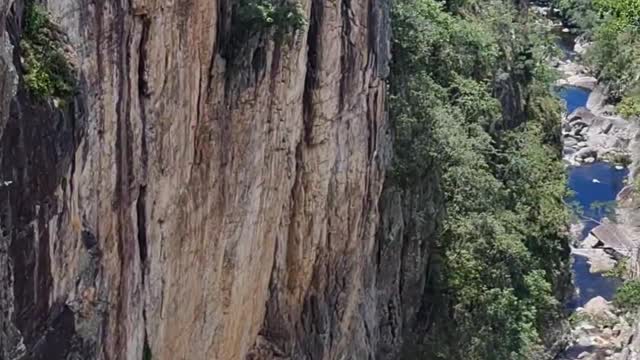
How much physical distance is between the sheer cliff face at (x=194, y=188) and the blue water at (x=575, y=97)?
31.7 meters

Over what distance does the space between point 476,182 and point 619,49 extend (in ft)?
73.4

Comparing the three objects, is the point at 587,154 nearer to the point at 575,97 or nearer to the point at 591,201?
the point at 591,201

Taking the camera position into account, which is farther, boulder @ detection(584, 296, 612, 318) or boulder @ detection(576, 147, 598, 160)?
boulder @ detection(576, 147, 598, 160)

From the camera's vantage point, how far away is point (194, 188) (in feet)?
55.2

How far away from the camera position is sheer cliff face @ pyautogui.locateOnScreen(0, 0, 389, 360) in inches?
461

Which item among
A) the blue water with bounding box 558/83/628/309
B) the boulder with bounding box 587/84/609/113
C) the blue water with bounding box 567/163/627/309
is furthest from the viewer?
the boulder with bounding box 587/84/609/113

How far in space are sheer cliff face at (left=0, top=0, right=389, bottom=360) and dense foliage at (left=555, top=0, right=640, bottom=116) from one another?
20374 mm

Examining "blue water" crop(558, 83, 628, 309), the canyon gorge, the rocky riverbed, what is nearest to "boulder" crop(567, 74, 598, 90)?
the rocky riverbed

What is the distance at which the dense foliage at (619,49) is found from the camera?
45.1 m

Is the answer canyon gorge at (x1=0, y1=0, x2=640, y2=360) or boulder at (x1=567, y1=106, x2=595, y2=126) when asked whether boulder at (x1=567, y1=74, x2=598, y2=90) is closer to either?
boulder at (x1=567, y1=106, x2=595, y2=126)

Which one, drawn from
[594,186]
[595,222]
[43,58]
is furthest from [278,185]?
[594,186]

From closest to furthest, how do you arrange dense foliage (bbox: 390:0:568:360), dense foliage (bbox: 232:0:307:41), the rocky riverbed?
dense foliage (bbox: 232:0:307:41), dense foliage (bbox: 390:0:568:360), the rocky riverbed

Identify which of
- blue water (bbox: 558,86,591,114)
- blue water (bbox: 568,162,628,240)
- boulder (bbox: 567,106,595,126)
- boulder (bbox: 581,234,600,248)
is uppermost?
blue water (bbox: 558,86,591,114)

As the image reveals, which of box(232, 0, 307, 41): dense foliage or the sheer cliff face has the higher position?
box(232, 0, 307, 41): dense foliage
